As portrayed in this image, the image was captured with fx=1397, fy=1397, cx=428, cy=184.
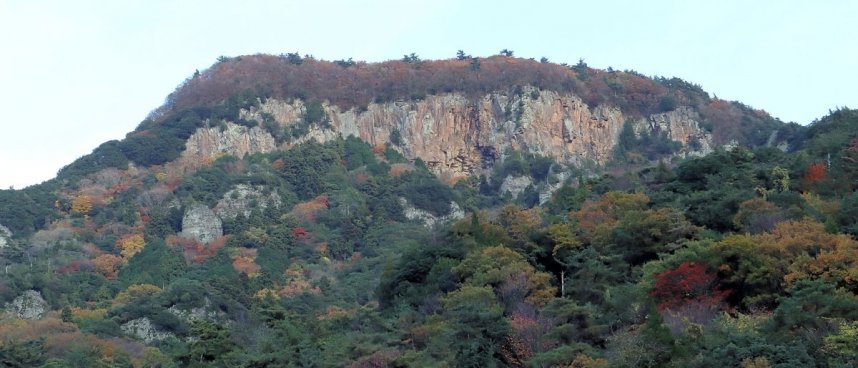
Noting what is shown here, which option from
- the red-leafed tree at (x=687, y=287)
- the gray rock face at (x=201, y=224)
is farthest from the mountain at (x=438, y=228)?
the gray rock face at (x=201, y=224)

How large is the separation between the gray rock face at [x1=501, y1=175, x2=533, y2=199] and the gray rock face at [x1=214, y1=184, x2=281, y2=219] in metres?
13.8

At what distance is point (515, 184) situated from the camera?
8344cm

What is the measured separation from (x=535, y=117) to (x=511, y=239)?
130ft

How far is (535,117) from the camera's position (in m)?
88.4

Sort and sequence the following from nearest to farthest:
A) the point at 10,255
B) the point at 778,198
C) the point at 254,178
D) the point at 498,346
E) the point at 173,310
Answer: the point at 498,346
the point at 778,198
the point at 173,310
the point at 10,255
the point at 254,178

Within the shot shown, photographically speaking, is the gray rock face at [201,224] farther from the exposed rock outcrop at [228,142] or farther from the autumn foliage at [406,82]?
the autumn foliage at [406,82]

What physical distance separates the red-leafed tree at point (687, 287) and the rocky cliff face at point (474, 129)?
47.7m

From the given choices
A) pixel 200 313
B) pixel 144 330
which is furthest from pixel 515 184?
pixel 144 330

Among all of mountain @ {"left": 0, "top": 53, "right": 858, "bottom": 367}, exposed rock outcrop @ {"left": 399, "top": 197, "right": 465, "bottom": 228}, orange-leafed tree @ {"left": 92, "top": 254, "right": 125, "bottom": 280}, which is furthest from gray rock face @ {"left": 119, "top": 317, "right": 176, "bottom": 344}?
exposed rock outcrop @ {"left": 399, "top": 197, "right": 465, "bottom": 228}

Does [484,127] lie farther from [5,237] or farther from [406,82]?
[5,237]

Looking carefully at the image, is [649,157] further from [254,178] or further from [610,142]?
[254,178]

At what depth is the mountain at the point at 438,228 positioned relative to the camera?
3816 cm

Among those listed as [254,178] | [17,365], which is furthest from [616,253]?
[254,178]

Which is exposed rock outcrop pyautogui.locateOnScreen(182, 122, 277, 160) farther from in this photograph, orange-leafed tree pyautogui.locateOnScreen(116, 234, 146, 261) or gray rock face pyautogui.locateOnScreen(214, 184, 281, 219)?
orange-leafed tree pyautogui.locateOnScreen(116, 234, 146, 261)
